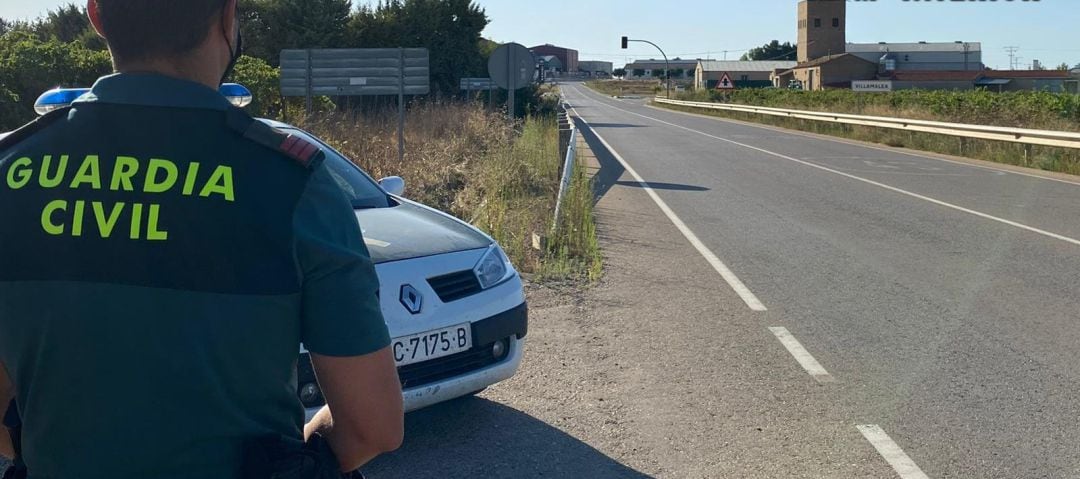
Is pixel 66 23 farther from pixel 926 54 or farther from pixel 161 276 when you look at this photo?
pixel 926 54

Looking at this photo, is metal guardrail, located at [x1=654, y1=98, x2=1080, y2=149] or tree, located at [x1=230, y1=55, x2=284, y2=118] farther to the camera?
metal guardrail, located at [x1=654, y1=98, x2=1080, y2=149]

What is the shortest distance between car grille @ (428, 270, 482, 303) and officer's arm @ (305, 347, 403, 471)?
2939 mm

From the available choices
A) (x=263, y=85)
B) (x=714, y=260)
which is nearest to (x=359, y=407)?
(x=714, y=260)

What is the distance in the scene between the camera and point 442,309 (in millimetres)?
4699

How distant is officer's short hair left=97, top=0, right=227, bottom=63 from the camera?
5.34 ft

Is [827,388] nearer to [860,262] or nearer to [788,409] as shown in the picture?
[788,409]

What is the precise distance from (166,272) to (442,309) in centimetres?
316

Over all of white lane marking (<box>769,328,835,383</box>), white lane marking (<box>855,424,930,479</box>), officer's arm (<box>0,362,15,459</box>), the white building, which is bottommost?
white lane marking (<box>855,424,930,479</box>)

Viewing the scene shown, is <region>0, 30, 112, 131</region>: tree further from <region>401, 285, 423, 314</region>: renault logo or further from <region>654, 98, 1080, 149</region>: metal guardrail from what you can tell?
<region>654, 98, 1080, 149</region>: metal guardrail

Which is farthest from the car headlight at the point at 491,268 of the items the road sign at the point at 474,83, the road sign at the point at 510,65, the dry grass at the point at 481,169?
the road sign at the point at 474,83

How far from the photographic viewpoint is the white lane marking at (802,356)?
19.2ft

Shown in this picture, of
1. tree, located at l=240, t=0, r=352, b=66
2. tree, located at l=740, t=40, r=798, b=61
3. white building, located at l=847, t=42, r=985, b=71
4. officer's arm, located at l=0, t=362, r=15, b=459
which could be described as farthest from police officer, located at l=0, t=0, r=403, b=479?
tree, located at l=740, t=40, r=798, b=61

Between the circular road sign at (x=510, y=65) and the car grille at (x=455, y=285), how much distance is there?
1174 cm

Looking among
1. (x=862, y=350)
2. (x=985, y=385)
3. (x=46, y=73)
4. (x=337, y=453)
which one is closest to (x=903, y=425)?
(x=985, y=385)
